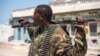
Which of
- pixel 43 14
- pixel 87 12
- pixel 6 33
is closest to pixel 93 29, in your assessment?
pixel 87 12

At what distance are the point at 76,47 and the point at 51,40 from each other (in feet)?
0.89

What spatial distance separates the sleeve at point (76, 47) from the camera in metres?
3.10

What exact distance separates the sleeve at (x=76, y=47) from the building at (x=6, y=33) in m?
39.1

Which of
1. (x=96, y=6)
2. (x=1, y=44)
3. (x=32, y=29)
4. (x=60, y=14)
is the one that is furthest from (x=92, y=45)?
(x=32, y=29)

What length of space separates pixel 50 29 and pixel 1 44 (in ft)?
125

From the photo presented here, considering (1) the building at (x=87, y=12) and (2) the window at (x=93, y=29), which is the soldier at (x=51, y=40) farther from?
(2) the window at (x=93, y=29)

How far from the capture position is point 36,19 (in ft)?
11.3

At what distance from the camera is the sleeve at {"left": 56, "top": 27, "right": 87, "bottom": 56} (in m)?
3.10

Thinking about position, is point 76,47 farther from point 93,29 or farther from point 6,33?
point 6,33

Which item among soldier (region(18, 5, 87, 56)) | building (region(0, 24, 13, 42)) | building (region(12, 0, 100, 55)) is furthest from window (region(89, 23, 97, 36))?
soldier (region(18, 5, 87, 56))

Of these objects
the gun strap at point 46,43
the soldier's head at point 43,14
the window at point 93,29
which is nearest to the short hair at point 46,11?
the soldier's head at point 43,14

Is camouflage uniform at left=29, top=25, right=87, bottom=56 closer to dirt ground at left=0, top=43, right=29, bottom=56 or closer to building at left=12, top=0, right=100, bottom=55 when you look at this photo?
building at left=12, top=0, right=100, bottom=55

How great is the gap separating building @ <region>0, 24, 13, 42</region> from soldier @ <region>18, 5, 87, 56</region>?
3880 cm

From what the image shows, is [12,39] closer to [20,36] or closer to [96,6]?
[20,36]
